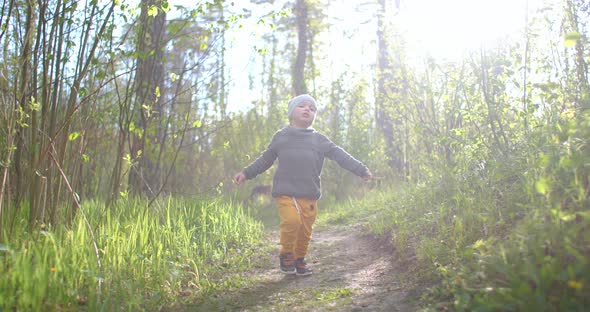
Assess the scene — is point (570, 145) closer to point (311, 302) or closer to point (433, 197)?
point (311, 302)

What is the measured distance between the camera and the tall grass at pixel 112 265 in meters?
2.34

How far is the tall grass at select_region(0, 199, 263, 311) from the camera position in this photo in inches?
92.3

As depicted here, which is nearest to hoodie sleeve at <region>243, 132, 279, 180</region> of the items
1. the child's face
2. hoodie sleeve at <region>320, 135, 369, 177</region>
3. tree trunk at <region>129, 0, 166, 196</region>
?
the child's face

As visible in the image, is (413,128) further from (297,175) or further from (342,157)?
(297,175)

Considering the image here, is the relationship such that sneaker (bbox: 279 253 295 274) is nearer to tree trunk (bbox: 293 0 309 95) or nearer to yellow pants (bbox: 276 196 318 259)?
yellow pants (bbox: 276 196 318 259)

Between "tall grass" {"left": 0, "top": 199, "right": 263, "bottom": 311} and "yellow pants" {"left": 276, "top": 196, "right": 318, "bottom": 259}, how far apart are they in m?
0.55

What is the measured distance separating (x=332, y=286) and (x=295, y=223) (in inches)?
29.9

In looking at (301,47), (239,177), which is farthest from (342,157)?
(301,47)

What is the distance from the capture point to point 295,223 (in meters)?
4.10

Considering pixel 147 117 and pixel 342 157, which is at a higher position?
pixel 147 117

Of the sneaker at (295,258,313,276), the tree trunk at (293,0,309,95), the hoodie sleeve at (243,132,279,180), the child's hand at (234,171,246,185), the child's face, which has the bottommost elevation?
the sneaker at (295,258,313,276)

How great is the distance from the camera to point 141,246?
136 inches

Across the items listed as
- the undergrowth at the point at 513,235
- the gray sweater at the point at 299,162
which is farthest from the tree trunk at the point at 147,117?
the undergrowth at the point at 513,235

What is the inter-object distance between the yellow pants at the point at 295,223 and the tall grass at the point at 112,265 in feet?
1.80
